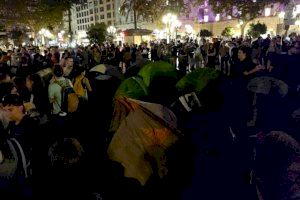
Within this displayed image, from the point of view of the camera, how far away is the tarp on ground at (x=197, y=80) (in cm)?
731

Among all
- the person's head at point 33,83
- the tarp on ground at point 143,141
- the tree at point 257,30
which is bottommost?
the tarp on ground at point 143,141

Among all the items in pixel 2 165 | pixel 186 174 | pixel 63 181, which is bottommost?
pixel 186 174

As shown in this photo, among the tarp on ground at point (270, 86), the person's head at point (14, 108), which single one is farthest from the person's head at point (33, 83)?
the tarp on ground at point (270, 86)

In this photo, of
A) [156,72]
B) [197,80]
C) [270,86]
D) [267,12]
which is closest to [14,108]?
[197,80]

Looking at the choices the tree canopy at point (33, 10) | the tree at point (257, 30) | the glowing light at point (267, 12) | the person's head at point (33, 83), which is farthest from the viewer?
the glowing light at point (267, 12)

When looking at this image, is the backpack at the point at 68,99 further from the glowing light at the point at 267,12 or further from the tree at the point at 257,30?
the glowing light at the point at 267,12

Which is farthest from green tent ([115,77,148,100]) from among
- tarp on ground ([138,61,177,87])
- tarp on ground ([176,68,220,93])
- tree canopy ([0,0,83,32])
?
tree canopy ([0,0,83,32])

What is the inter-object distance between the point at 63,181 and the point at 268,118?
465 cm

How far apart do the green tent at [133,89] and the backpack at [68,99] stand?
84 cm

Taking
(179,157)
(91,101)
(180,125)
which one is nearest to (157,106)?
(180,125)

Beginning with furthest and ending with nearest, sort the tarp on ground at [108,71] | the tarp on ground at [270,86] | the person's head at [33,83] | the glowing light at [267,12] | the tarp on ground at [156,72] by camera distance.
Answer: the glowing light at [267,12], the tarp on ground at [108,71], the tarp on ground at [156,72], the person's head at [33,83], the tarp on ground at [270,86]

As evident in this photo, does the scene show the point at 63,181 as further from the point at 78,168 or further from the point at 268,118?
the point at 268,118

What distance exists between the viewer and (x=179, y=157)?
5301mm

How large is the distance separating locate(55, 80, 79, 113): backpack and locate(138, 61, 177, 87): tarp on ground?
5.28ft
